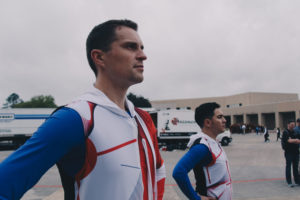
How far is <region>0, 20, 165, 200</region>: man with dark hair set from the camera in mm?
947

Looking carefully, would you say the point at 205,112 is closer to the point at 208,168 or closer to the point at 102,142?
the point at 208,168

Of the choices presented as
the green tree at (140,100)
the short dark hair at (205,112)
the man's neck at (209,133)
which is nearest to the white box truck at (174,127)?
the short dark hair at (205,112)

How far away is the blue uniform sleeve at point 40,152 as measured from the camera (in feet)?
2.91

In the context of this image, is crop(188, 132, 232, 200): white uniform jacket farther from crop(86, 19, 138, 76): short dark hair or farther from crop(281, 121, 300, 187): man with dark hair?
crop(281, 121, 300, 187): man with dark hair

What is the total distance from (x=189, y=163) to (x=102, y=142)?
5.30 feet

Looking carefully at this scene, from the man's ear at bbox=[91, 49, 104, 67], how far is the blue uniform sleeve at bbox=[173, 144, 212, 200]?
1.48m

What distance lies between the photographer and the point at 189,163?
253cm

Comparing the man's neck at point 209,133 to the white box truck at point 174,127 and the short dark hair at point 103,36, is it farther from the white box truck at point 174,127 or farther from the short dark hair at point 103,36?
the white box truck at point 174,127

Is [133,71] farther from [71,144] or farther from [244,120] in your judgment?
[244,120]

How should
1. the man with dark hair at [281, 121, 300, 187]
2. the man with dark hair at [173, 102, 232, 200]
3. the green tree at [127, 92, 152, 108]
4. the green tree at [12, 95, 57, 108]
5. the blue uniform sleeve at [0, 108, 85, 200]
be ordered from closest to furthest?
1. the blue uniform sleeve at [0, 108, 85, 200]
2. the man with dark hair at [173, 102, 232, 200]
3. the man with dark hair at [281, 121, 300, 187]
4. the green tree at [127, 92, 152, 108]
5. the green tree at [12, 95, 57, 108]

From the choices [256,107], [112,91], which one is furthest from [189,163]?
[256,107]

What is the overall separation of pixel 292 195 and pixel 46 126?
7.22 m

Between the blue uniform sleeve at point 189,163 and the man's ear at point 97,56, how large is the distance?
1.48 metres

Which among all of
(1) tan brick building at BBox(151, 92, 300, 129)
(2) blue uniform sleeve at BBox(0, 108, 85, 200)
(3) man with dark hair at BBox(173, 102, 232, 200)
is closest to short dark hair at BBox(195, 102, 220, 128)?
(3) man with dark hair at BBox(173, 102, 232, 200)
